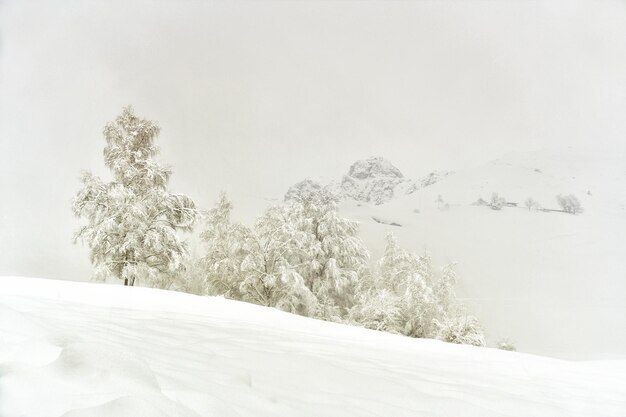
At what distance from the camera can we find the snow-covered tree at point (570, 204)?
21.0 meters

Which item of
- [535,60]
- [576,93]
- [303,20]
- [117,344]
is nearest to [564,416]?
[117,344]

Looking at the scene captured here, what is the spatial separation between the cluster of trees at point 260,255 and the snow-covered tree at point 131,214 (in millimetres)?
25

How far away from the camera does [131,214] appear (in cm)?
841

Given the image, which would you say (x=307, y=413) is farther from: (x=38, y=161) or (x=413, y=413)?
(x=38, y=161)

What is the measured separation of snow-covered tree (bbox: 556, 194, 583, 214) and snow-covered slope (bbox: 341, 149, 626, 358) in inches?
12.2

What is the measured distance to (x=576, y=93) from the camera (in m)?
15.7

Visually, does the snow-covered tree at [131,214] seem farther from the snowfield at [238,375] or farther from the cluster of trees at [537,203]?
the cluster of trees at [537,203]

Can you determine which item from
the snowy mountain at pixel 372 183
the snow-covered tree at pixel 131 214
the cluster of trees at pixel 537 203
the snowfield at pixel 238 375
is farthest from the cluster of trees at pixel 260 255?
the cluster of trees at pixel 537 203

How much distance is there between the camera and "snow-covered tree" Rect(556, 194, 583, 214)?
21.0m

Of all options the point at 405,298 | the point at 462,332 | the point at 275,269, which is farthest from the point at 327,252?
the point at 462,332

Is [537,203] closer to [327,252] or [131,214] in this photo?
[327,252]

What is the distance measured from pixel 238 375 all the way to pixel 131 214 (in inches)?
327

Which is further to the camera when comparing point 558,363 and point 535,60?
point 535,60

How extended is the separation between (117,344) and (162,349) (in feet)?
0.58
